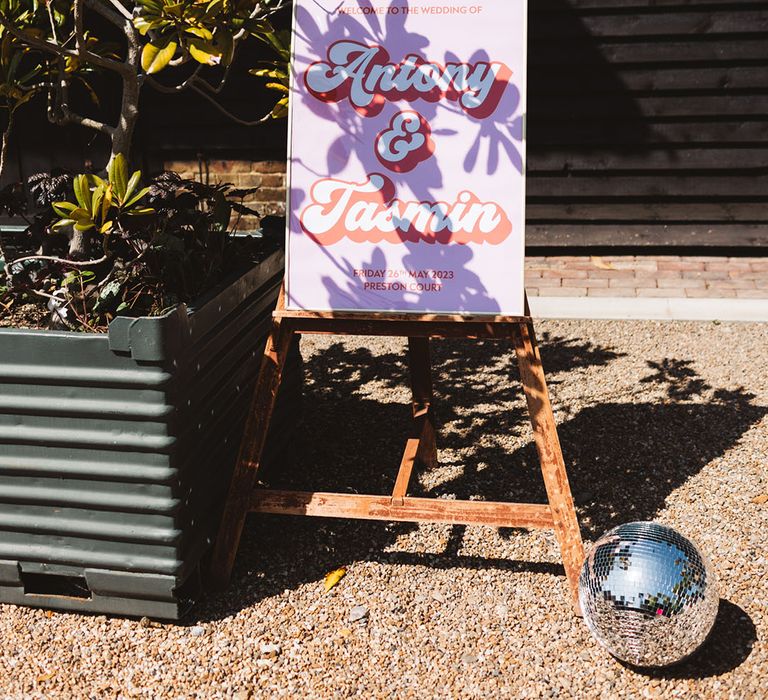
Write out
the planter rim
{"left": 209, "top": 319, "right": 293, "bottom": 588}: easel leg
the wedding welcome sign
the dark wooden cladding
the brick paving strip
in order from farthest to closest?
1. the dark wooden cladding
2. the brick paving strip
3. {"left": 209, "top": 319, "right": 293, "bottom": 588}: easel leg
4. the wedding welcome sign
5. the planter rim

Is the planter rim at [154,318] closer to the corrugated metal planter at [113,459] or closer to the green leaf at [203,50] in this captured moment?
the corrugated metal planter at [113,459]

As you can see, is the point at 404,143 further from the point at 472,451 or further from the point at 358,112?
the point at 472,451

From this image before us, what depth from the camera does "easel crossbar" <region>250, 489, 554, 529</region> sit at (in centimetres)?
258

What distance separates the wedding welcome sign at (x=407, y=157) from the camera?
8.32ft

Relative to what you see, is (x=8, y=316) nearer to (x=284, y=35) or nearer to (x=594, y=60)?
(x=284, y=35)

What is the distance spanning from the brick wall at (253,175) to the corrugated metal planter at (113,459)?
4.03 meters

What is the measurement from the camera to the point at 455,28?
8.39ft

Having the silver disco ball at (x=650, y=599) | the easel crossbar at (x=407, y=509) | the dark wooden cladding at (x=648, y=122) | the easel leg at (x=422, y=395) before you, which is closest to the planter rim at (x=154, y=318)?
the easel crossbar at (x=407, y=509)

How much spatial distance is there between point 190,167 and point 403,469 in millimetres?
4414

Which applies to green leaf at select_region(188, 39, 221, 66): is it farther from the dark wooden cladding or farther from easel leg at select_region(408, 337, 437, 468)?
the dark wooden cladding

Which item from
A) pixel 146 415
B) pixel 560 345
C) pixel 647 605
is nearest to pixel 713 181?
pixel 560 345

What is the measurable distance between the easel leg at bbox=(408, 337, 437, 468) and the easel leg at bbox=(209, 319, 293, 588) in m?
0.80

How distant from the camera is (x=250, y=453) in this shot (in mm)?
2678

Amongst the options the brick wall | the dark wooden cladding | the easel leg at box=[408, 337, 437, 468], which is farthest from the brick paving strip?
the easel leg at box=[408, 337, 437, 468]
